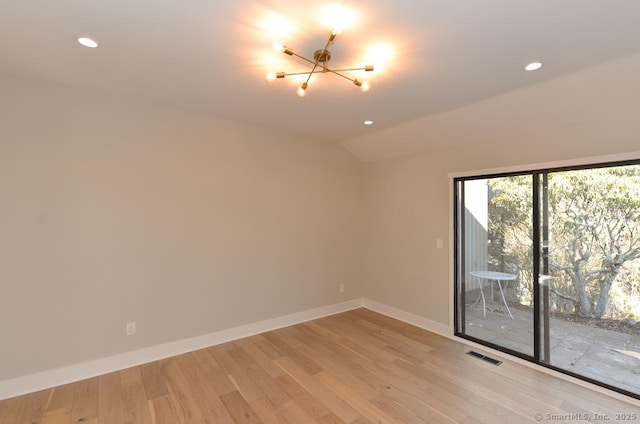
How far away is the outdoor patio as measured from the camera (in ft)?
8.05

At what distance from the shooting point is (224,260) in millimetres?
3428

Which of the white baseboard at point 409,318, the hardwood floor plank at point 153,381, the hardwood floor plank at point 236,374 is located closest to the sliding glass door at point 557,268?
the white baseboard at point 409,318

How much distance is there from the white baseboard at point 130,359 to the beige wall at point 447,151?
1.53 metres

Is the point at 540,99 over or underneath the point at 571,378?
over

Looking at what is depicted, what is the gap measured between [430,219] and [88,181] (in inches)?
149

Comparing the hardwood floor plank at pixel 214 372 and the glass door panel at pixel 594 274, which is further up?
the glass door panel at pixel 594 274

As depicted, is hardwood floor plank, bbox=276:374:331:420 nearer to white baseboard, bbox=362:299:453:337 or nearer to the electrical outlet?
the electrical outlet

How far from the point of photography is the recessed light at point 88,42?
1887 mm

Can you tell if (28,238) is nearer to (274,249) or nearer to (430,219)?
(274,249)

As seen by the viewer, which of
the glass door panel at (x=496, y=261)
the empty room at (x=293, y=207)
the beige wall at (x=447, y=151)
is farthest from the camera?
the glass door panel at (x=496, y=261)

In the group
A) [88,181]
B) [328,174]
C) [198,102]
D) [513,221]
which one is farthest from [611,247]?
[88,181]

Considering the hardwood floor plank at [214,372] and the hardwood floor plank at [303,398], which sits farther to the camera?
the hardwood floor plank at [214,372]

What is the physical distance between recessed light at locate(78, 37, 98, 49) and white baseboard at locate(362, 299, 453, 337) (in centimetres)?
427

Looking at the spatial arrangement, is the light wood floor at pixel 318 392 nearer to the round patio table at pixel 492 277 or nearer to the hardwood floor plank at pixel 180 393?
the hardwood floor plank at pixel 180 393
